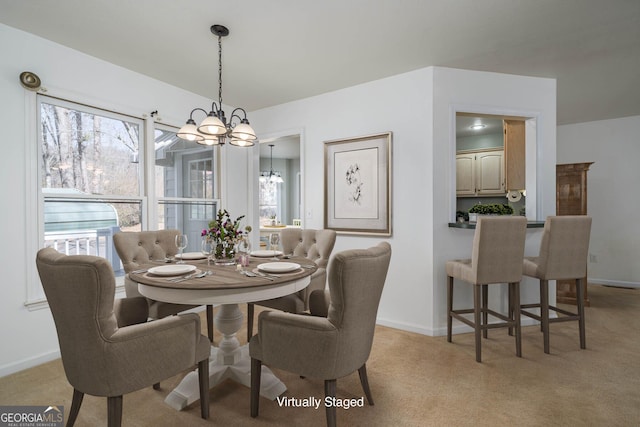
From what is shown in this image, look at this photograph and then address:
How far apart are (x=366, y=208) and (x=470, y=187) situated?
291cm

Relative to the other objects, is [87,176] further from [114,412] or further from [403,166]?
[403,166]

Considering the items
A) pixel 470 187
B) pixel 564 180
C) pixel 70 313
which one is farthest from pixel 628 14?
pixel 70 313

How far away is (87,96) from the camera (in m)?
2.72

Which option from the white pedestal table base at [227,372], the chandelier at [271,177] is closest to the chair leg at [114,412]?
the white pedestal table base at [227,372]

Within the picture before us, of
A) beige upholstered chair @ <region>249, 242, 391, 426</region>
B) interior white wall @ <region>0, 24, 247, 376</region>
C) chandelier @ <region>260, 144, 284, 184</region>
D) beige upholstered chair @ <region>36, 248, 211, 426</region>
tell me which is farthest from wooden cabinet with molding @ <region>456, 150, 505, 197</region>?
interior white wall @ <region>0, 24, 247, 376</region>

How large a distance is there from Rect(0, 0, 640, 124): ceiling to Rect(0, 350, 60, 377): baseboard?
2.50 m

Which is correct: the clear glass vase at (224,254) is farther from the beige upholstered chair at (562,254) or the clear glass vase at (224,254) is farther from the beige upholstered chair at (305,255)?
the beige upholstered chair at (562,254)

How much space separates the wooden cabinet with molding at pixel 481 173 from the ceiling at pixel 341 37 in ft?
5.83

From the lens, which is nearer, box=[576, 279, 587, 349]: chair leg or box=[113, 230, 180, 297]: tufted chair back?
box=[113, 230, 180, 297]: tufted chair back

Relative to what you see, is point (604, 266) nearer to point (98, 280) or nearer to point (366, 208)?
point (366, 208)

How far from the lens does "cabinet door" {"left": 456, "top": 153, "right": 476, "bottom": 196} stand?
5336mm

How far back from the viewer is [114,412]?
4.37 ft

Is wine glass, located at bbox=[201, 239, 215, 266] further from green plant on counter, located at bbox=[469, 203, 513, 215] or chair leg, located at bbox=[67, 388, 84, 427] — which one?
green plant on counter, located at bbox=[469, 203, 513, 215]

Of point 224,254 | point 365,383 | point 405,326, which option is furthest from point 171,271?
point 405,326
